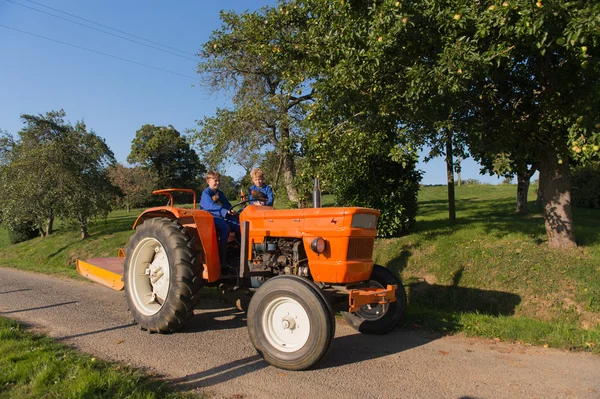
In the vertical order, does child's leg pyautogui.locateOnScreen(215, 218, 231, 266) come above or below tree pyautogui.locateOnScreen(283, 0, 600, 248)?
below

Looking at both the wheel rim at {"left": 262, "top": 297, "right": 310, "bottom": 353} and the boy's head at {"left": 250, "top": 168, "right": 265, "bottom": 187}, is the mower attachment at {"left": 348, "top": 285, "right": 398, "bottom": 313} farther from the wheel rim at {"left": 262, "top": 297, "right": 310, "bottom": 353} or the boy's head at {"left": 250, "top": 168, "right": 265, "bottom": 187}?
the boy's head at {"left": 250, "top": 168, "right": 265, "bottom": 187}

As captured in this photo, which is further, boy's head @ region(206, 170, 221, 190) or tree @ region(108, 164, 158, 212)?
tree @ region(108, 164, 158, 212)

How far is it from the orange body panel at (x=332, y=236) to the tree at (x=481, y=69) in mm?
2457

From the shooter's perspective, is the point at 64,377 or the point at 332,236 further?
the point at 332,236

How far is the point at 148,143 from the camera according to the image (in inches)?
1860

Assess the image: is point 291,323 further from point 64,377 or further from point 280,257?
point 64,377

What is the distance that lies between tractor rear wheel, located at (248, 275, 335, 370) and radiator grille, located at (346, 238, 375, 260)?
620 mm

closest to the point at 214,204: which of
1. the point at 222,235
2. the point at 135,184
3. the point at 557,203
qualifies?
the point at 222,235

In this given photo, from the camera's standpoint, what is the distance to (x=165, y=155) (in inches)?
1901

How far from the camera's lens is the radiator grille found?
445 centimetres

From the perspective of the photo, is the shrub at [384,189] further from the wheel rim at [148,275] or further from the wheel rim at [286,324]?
the wheel rim at [286,324]

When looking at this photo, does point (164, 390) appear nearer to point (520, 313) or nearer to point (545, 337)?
point (545, 337)

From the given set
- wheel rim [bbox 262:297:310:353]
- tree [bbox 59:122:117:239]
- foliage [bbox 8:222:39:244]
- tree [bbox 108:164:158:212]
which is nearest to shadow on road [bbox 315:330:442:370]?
wheel rim [bbox 262:297:310:353]

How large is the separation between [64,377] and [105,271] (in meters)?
2.63
